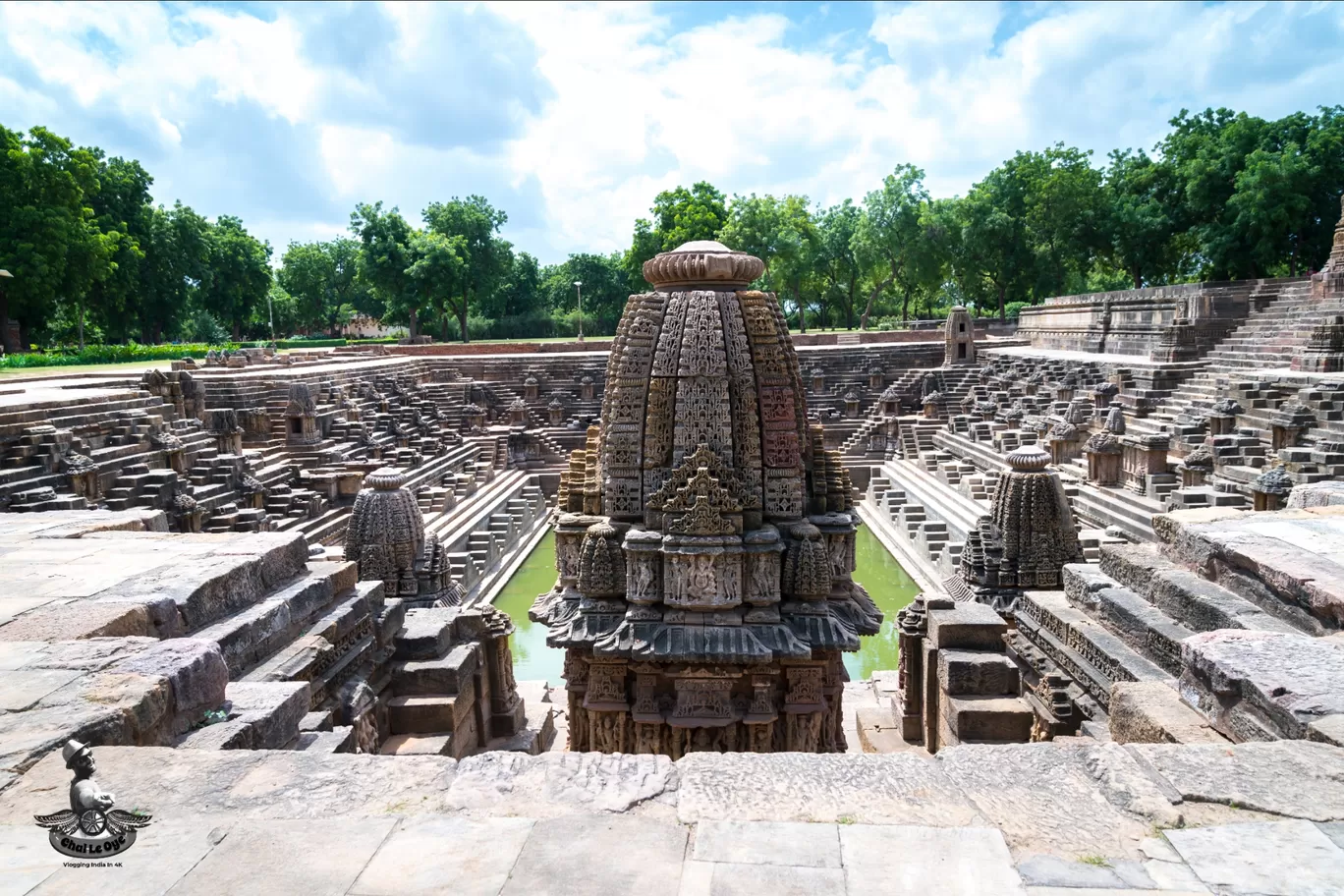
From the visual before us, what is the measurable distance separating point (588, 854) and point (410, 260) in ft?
154

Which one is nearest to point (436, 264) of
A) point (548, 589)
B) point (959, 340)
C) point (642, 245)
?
point (642, 245)

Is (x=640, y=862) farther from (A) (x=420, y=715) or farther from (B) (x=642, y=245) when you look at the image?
(B) (x=642, y=245)

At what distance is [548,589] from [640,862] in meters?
14.5

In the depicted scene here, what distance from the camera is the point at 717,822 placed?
9.06 feet

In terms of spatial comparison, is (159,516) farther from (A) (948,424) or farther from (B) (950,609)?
(A) (948,424)

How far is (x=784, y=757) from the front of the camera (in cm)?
331

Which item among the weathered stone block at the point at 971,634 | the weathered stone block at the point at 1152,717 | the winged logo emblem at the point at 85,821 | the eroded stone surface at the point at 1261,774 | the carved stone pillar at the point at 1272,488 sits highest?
the winged logo emblem at the point at 85,821

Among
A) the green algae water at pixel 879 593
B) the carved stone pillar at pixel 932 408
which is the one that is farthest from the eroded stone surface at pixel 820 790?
the carved stone pillar at pixel 932 408

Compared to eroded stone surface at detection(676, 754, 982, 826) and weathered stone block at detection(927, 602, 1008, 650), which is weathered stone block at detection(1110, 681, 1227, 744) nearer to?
eroded stone surface at detection(676, 754, 982, 826)

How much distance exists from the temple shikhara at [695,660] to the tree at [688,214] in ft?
110

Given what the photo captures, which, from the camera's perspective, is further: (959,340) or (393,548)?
(959,340)

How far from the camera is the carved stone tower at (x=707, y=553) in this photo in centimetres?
671

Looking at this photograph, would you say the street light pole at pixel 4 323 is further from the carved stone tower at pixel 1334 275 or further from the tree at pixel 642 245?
the carved stone tower at pixel 1334 275

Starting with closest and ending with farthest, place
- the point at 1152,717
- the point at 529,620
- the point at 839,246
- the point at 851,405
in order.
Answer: the point at 1152,717
the point at 529,620
the point at 851,405
the point at 839,246
